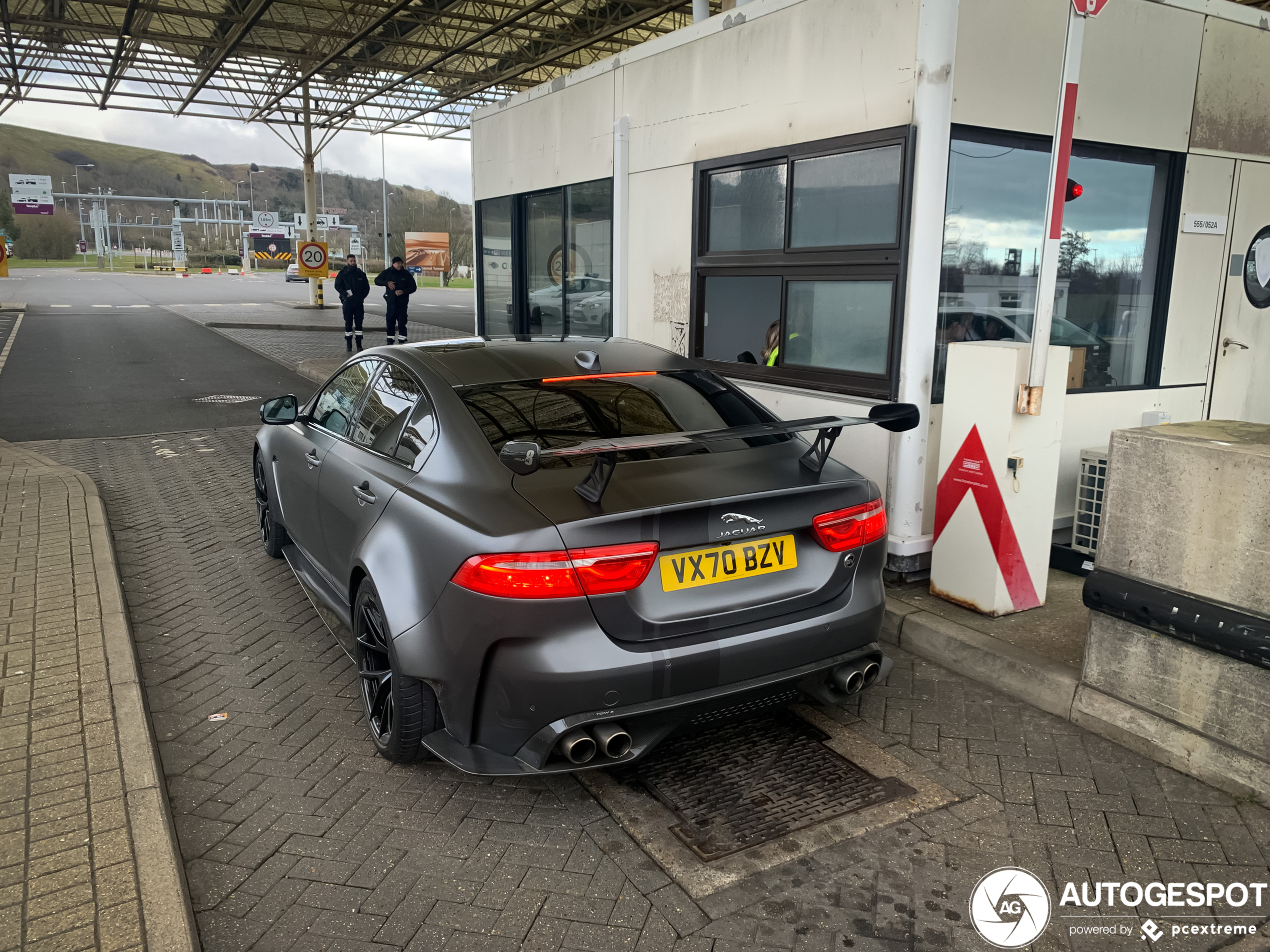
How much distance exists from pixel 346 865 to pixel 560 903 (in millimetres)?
719

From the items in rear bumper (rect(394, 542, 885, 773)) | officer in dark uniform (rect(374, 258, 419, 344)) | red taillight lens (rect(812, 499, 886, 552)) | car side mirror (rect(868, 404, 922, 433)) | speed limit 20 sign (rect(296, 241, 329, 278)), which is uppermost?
speed limit 20 sign (rect(296, 241, 329, 278))

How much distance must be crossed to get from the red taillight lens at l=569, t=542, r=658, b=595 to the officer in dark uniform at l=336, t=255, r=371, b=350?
16116 millimetres

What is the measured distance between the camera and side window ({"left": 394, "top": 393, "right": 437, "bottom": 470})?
352 cm

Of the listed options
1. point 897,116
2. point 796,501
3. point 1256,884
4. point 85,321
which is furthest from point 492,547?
point 85,321

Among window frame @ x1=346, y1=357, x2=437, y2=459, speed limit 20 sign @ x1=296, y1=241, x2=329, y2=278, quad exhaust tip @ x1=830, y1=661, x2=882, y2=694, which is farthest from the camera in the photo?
speed limit 20 sign @ x1=296, y1=241, x2=329, y2=278

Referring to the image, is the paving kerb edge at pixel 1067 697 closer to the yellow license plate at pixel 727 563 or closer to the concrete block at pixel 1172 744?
the concrete block at pixel 1172 744

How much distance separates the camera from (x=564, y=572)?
2.83m

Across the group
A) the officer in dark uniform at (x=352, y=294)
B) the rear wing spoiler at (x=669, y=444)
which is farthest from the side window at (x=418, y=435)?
the officer in dark uniform at (x=352, y=294)

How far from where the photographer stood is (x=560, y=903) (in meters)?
2.73

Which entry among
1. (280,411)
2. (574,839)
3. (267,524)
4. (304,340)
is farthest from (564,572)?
(304,340)

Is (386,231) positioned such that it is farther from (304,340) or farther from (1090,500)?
(1090,500)

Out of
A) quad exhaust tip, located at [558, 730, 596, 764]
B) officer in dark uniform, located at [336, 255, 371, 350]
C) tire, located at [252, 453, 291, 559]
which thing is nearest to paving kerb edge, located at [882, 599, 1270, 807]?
quad exhaust tip, located at [558, 730, 596, 764]

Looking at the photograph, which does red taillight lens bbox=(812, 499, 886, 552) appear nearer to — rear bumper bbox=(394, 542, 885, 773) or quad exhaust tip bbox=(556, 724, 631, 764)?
rear bumper bbox=(394, 542, 885, 773)

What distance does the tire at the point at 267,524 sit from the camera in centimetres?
570
